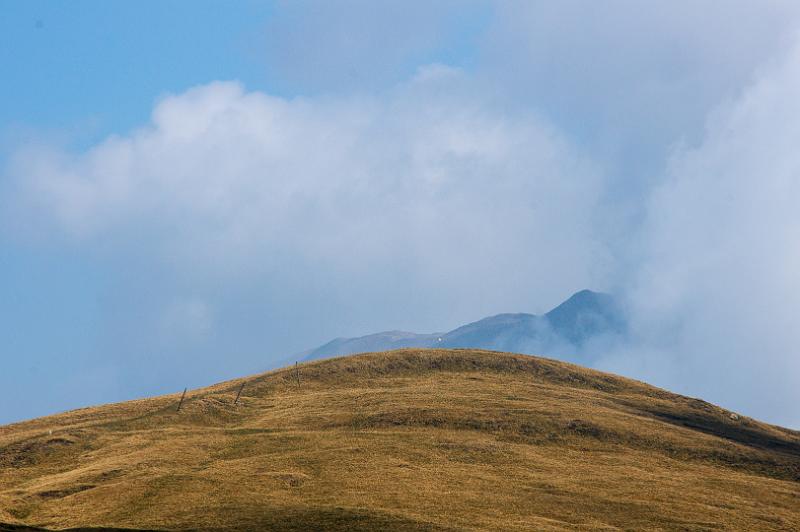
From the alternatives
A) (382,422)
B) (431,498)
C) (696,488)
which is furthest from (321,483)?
(696,488)

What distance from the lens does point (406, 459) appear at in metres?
85.2

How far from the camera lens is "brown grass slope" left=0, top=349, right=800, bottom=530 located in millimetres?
69250

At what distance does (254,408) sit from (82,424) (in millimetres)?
22156

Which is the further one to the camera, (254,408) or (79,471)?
(254,408)

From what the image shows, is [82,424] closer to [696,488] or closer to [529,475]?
[529,475]

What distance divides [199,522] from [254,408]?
153 ft

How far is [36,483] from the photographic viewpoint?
8069 cm

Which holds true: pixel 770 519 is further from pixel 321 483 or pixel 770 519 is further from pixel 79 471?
pixel 79 471

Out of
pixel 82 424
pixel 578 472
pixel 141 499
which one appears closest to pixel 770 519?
pixel 578 472

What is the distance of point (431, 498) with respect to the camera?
71562mm

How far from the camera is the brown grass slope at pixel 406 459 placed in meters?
69.2

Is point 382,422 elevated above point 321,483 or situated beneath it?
elevated above

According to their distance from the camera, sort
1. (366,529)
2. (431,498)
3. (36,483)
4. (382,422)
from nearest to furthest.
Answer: (366,529), (431,498), (36,483), (382,422)

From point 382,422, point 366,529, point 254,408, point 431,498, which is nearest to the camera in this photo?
point 366,529
